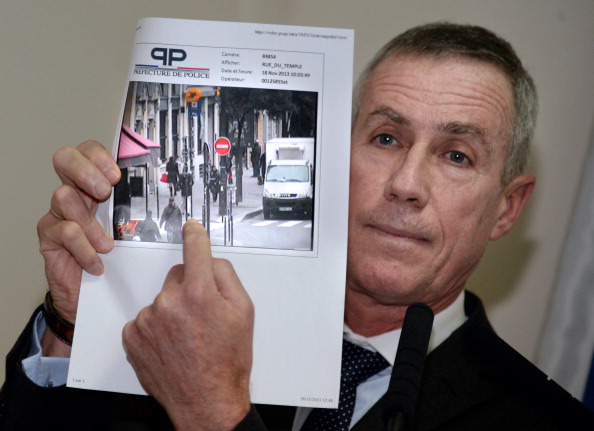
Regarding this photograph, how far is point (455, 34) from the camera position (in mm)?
1390

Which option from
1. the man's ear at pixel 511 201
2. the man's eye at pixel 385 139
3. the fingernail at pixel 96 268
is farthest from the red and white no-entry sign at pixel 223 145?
the man's ear at pixel 511 201

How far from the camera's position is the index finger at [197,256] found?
3.12 ft

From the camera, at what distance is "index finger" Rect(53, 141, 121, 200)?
1079 mm

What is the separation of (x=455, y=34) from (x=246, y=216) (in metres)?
0.73

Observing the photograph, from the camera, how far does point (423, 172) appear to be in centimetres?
128

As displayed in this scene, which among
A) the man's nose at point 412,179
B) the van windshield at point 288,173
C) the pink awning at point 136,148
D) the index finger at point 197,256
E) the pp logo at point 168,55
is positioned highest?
the pp logo at point 168,55

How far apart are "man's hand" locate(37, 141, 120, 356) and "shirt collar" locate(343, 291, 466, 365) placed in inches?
26.0

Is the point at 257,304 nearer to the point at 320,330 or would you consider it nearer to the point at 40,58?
the point at 320,330

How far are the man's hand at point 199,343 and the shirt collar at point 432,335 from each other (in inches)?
18.0

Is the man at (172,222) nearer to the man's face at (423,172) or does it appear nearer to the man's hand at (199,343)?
the man's hand at (199,343)

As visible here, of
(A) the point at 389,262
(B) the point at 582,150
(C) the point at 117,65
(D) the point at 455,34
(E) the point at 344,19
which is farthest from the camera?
(E) the point at 344,19

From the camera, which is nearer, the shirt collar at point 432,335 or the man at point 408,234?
the man at point 408,234

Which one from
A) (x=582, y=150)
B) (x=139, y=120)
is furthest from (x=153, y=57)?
(x=582, y=150)

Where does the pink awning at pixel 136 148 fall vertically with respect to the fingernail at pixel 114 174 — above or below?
above
